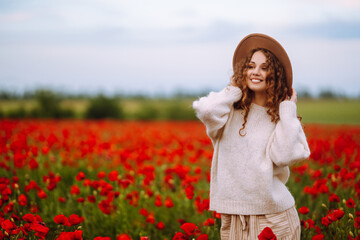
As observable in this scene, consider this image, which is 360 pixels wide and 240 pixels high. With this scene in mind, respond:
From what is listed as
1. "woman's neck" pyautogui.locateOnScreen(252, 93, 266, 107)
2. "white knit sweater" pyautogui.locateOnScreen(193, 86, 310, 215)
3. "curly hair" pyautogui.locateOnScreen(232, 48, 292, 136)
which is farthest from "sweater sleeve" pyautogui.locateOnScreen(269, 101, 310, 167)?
"woman's neck" pyautogui.locateOnScreen(252, 93, 266, 107)

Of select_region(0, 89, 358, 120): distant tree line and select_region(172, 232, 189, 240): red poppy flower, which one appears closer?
select_region(172, 232, 189, 240): red poppy flower

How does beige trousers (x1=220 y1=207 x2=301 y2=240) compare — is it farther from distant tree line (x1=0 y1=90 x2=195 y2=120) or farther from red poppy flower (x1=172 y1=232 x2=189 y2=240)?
distant tree line (x1=0 y1=90 x2=195 y2=120)

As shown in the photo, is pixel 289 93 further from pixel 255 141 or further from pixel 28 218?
pixel 28 218

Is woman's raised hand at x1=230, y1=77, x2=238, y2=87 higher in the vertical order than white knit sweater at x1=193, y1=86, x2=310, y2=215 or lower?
higher

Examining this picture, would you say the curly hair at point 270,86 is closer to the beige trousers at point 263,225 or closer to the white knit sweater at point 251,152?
the white knit sweater at point 251,152

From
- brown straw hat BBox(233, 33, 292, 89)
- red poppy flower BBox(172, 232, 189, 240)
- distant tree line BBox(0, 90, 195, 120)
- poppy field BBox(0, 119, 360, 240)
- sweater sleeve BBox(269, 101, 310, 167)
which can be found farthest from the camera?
distant tree line BBox(0, 90, 195, 120)

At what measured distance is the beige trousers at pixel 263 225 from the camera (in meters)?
2.34

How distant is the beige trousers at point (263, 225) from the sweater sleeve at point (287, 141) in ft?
1.35

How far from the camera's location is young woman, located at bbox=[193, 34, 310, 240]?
2262 millimetres

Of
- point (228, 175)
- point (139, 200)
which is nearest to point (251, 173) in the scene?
point (228, 175)

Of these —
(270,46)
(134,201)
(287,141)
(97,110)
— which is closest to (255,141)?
(287,141)

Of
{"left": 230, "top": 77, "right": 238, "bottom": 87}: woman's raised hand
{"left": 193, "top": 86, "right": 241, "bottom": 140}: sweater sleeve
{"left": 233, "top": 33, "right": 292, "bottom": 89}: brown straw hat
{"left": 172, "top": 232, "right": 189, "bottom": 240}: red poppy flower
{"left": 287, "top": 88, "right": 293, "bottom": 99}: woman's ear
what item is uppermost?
{"left": 233, "top": 33, "right": 292, "bottom": 89}: brown straw hat

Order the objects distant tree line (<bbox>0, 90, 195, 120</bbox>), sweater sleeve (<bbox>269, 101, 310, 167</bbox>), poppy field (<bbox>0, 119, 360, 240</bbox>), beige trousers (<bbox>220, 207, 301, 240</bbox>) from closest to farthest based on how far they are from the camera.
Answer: sweater sleeve (<bbox>269, 101, 310, 167</bbox>) → beige trousers (<bbox>220, 207, 301, 240</bbox>) → poppy field (<bbox>0, 119, 360, 240</bbox>) → distant tree line (<bbox>0, 90, 195, 120</bbox>)

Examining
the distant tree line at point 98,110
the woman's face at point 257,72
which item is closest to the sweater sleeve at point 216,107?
the woman's face at point 257,72
